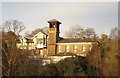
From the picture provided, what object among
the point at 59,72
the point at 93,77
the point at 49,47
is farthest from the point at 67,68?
the point at 49,47

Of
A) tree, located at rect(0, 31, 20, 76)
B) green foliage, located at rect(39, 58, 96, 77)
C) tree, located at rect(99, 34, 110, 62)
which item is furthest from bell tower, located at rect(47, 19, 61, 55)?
green foliage, located at rect(39, 58, 96, 77)

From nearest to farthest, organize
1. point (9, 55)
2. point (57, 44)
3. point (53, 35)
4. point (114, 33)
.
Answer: point (9, 55)
point (114, 33)
point (57, 44)
point (53, 35)

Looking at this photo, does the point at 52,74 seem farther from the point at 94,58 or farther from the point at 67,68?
the point at 94,58

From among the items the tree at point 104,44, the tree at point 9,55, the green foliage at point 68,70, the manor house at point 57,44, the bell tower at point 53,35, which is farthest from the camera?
the bell tower at point 53,35

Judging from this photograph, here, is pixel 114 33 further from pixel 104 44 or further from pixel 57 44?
pixel 57 44

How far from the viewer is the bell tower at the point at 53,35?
104 feet

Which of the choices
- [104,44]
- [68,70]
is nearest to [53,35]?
[104,44]

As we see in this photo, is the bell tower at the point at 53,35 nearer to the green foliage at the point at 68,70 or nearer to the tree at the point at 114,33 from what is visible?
the tree at the point at 114,33

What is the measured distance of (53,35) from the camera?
3212cm

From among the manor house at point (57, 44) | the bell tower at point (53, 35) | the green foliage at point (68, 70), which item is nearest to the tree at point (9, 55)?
the green foliage at point (68, 70)

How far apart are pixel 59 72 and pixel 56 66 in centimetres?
110

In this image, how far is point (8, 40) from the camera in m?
21.3

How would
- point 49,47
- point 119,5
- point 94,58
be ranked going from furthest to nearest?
1. point 49,47
2. point 94,58
3. point 119,5

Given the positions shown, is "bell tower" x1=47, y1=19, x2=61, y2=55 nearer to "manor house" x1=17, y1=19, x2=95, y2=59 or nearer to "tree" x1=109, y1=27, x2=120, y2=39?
"manor house" x1=17, y1=19, x2=95, y2=59
